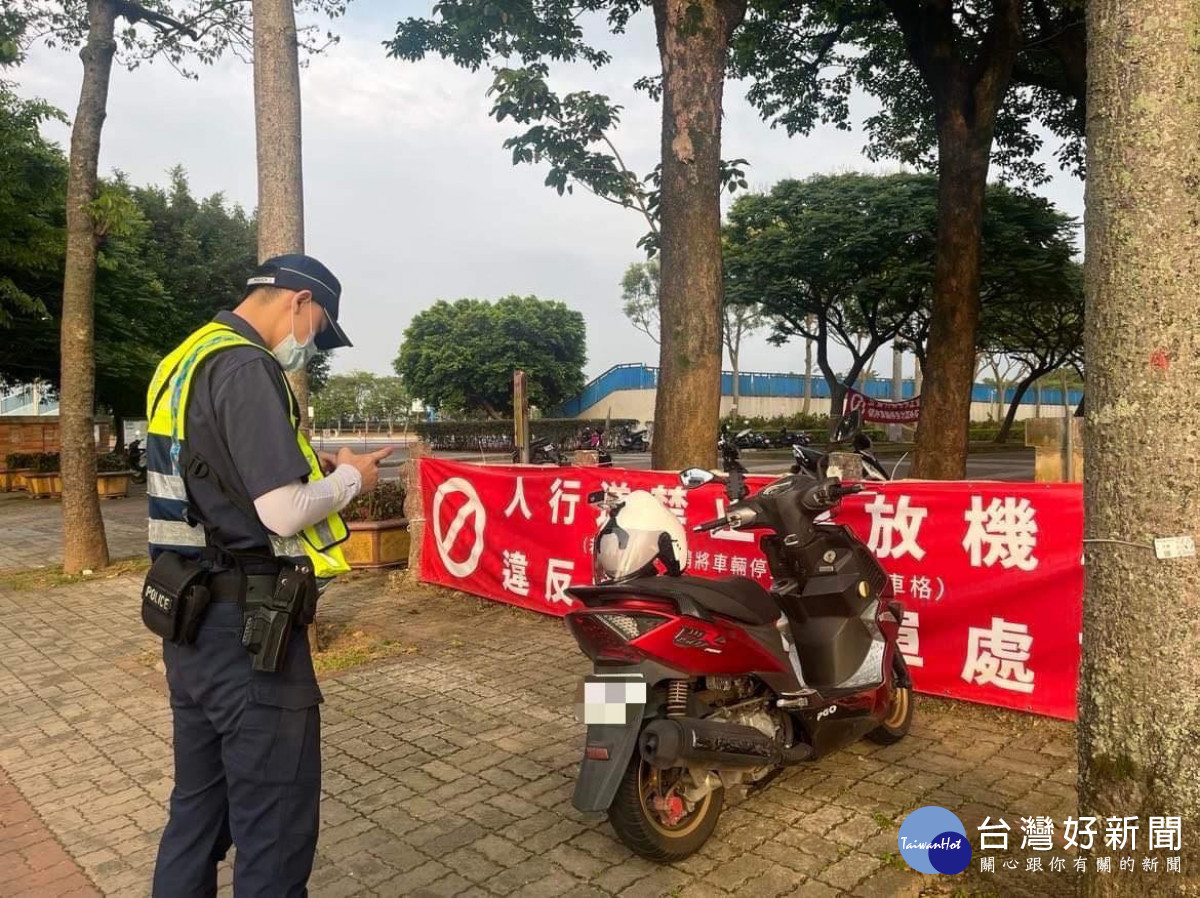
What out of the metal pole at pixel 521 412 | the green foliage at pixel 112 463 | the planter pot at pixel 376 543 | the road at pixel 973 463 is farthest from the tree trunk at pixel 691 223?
the green foliage at pixel 112 463

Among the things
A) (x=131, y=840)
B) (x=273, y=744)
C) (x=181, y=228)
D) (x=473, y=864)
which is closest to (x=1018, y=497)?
(x=473, y=864)

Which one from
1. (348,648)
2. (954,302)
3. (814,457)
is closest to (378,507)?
(348,648)

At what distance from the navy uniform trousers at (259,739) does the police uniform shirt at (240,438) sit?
0.68 ft

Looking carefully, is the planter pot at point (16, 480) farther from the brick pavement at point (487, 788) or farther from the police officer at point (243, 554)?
the police officer at point (243, 554)

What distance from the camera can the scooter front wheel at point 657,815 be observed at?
2.89 metres

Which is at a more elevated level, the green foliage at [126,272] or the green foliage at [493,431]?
the green foliage at [126,272]

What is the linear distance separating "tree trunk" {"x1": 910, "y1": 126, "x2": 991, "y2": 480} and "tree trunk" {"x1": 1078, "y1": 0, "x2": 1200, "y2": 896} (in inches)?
233

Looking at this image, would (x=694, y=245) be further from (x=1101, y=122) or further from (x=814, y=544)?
(x=1101, y=122)

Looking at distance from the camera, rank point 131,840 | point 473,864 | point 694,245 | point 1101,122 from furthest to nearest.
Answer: point 694,245
point 131,840
point 473,864
point 1101,122

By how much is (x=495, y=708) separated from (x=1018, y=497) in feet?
9.95

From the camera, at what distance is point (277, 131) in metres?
6.10

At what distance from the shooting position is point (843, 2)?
33.2 ft

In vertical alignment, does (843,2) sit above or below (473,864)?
above

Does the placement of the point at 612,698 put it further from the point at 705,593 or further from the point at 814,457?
the point at 814,457
